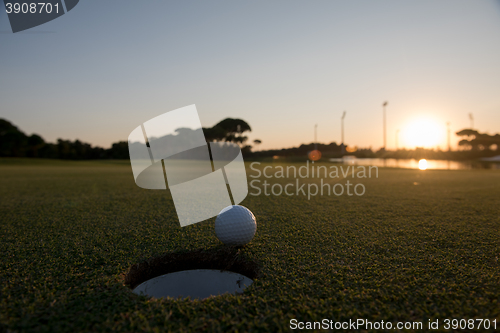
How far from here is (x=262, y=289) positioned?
221 centimetres

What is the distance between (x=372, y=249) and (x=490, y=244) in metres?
1.53

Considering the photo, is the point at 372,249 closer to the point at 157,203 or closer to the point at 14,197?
the point at 157,203

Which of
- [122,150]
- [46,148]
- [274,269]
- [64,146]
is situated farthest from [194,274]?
[46,148]

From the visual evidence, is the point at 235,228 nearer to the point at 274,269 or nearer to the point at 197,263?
the point at 197,263

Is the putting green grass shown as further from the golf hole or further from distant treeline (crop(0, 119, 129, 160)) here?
distant treeline (crop(0, 119, 129, 160))

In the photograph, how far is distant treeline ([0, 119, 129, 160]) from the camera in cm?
4478

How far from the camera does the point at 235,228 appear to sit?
10.4 feet

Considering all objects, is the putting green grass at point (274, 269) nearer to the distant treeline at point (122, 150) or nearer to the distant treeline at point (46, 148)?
the distant treeline at point (122, 150)

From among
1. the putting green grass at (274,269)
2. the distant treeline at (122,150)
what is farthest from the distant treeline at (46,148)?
the putting green grass at (274,269)

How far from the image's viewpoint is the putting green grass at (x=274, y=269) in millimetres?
Result: 1903

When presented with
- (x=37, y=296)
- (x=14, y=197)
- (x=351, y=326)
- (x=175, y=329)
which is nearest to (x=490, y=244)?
(x=351, y=326)

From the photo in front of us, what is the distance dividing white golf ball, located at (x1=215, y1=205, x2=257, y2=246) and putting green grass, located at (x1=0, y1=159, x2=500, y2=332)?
14 centimetres

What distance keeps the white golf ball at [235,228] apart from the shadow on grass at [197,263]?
0.11 metres

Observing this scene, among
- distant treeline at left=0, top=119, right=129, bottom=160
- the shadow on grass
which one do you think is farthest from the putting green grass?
distant treeline at left=0, top=119, right=129, bottom=160
